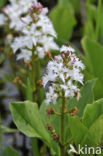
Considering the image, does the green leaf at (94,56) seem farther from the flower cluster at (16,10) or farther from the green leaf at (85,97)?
the green leaf at (85,97)

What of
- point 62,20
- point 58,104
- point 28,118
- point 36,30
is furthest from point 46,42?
point 62,20

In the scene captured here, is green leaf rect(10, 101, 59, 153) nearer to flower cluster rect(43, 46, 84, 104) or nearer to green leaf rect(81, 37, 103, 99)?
flower cluster rect(43, 46, 84, 104)

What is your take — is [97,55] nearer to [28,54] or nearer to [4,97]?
[28,54]

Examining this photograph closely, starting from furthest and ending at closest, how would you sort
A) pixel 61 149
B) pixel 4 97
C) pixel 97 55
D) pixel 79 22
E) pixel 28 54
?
pixel 79 22, pixel 4 97, pixel 97 55, pixel 28 54, pixel 61 149

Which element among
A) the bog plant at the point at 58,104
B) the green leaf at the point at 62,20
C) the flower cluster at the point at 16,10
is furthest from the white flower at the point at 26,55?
the green leaf at the point at 62,20

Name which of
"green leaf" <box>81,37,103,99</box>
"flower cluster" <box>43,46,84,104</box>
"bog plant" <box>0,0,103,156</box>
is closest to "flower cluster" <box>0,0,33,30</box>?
"bog plant" <box>0,0,103,156</box>

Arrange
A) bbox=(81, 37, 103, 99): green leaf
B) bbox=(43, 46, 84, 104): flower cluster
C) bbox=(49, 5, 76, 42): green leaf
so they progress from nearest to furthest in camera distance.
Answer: bbox=(43, 46, 84, 104): flower cluster
bbox=(81, 37, 103, 99): green leaf
bbox=(49, 5, 76, 42): green leaf

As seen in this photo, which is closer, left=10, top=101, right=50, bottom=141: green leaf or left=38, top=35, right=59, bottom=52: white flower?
left=10, top=101, right=50, bottom=141: green leaf

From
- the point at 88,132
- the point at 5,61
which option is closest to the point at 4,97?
the point at 5,61
